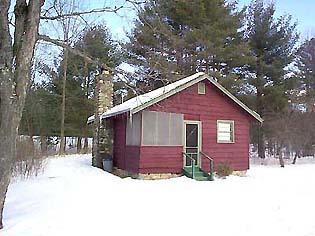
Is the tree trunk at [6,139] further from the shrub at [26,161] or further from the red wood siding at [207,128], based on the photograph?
the red wood siding at [207,128]

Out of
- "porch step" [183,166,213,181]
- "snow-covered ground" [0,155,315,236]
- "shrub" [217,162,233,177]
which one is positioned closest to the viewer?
"snow-covered ground" [0,155,315,236]

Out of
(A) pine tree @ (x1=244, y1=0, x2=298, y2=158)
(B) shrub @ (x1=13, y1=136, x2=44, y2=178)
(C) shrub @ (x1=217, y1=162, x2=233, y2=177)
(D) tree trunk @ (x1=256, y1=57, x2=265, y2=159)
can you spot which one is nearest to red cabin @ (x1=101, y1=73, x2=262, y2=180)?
(C) shrub @ (x1=217, y1=162, x2=233, y2=177)

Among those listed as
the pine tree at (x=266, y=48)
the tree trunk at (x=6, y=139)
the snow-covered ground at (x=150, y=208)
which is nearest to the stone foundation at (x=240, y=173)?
the snow-covered ground at (x=150, y=208)

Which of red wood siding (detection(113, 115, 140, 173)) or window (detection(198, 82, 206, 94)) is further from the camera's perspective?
window (detection(198, 82, 206, 94))

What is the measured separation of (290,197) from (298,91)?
19618 mm

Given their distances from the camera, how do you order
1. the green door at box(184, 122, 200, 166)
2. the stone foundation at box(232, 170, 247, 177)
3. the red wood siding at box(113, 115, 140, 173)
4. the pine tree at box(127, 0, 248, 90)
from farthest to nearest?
the pine tree at box(127, 0, 248, 90) < the stone foundation at box(232, 170, 247, 177) < the green door at box(184, 122, 200, 166) < the red wood siding at box(113, 115, 140, 173)

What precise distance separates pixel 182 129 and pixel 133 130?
6.23 ft

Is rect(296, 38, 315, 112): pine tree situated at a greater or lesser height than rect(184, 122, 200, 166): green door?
greater

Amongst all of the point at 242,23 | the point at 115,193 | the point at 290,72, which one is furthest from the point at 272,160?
the point at 115,193

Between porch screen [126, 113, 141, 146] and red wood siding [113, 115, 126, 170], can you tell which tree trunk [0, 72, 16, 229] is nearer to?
porch screen [126, 113, 141, 146]

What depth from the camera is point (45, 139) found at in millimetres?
28016

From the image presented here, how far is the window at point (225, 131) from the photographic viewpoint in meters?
16.0

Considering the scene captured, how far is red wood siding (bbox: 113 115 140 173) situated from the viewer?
14.2 meters

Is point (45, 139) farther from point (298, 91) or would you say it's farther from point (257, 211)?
point (257, 211)
